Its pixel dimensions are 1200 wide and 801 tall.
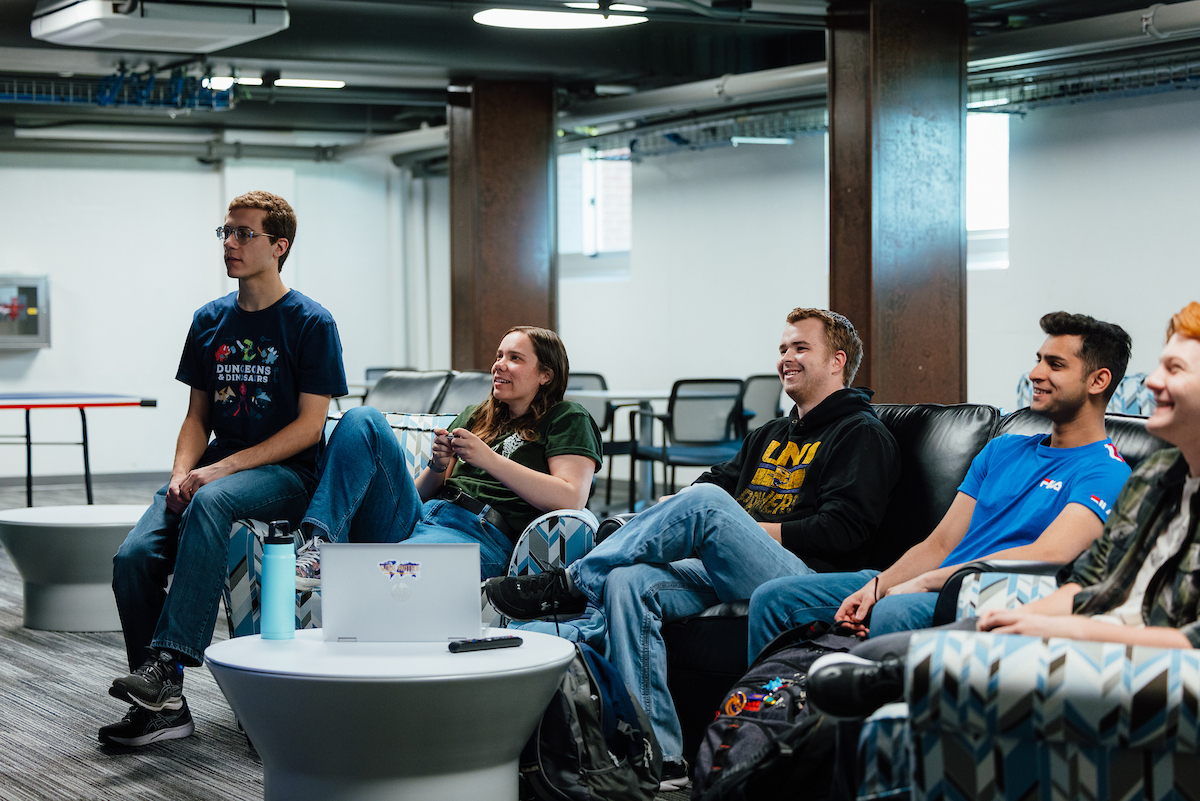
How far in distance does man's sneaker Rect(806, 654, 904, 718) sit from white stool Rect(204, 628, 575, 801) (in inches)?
23.0

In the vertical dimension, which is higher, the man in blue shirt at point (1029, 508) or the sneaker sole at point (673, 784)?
the man in blue shirt at point (1029, 508)

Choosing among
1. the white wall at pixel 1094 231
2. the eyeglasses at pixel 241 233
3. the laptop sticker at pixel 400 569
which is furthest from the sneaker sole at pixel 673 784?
the white wall at pixel 1094 231

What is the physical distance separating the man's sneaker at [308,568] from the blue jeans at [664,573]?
704 millimetres

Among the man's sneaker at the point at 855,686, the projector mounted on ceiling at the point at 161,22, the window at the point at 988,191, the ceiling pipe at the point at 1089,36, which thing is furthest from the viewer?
the window at the point at 988,191

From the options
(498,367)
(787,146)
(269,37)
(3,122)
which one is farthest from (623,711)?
(3,122)

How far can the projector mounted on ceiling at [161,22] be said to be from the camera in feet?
20.1

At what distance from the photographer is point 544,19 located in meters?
6.68

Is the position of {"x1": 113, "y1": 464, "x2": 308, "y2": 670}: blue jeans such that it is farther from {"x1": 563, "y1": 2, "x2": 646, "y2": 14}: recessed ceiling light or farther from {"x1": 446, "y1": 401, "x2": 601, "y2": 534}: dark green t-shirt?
{"x1": 563, "y1": 2, "x2": 646, "y2": 14}: recessed ceiling light

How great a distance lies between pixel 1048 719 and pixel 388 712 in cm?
116

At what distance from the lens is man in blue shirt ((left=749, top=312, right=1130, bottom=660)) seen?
8.68ft

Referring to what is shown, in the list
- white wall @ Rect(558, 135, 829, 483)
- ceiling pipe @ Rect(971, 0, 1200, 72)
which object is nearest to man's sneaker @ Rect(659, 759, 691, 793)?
ceiling pipe @ Rect(971, 0, 1200, 72)

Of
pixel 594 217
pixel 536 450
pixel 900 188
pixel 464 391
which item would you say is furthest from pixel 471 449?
pixel 594 217

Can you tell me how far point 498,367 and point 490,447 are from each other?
0.81ft

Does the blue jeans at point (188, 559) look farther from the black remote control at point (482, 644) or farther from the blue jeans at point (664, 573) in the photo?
the black remote control at point (482, 644)
